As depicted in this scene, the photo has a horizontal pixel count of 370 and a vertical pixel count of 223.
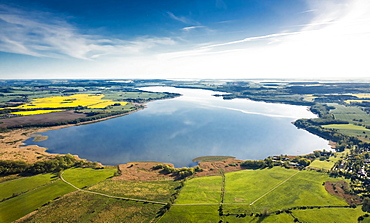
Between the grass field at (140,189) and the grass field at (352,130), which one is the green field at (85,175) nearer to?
the grass field at (140,189)

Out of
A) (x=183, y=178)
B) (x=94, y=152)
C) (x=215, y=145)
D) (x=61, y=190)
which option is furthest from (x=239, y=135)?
(x=61, y=190)

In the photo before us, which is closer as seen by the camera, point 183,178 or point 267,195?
point 267,195

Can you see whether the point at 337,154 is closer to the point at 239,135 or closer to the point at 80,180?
the point at 239,135

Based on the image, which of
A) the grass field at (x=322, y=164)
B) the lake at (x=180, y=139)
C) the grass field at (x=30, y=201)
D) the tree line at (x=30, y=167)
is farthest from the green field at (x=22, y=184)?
the grass field at (x=322, y=164)

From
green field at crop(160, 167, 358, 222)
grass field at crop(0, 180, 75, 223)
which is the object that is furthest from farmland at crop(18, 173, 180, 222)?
green field at crop(160, 167, 358, 222)

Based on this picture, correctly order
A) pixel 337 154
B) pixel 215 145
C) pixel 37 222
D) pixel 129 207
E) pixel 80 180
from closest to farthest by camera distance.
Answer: pixel 37 222, pixel 129 207, pixel 80 180, pixel 337 154, pixel 215 145

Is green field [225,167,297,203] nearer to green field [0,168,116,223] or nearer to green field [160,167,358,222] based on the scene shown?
green field [160,167,358,222]
